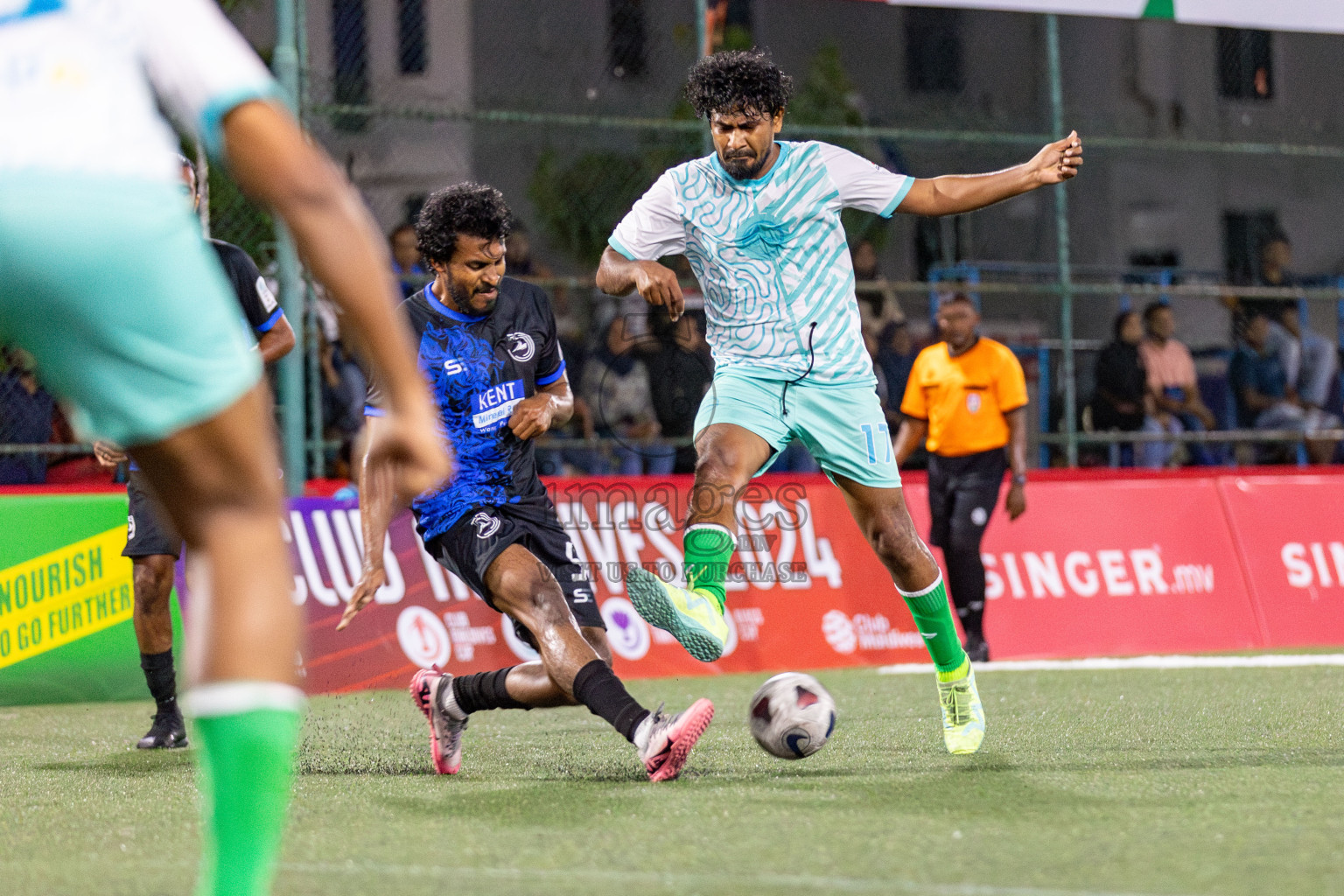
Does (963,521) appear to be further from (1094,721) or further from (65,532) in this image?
(65,532)

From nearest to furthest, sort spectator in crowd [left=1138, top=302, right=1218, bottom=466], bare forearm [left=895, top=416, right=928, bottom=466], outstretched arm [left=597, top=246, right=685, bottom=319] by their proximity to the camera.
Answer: outstretched arm [left=597, top=246, right=685, bottom=319] < bare forearm [left=895, top=416, right=928, bottom=466] < spectator in crowd [left=1138, top=302, right=1218, bottom=466]

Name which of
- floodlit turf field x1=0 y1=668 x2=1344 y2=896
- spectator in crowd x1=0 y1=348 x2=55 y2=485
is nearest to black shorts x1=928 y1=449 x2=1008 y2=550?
floodlit turf field x1=0 y1=668 x2=1344 y2=896

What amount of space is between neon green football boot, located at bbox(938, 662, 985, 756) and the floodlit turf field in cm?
8

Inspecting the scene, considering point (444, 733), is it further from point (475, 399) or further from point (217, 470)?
point (217, 470)

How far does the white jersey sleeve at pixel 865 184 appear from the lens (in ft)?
17.9

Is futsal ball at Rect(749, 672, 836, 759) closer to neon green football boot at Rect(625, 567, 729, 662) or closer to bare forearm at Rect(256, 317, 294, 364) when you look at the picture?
neon green football boot at Rect(625, 567, 729, 662)

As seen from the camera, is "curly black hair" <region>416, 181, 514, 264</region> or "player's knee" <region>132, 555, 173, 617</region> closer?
"curly black hair" <region>416, 181, 514, 264</region>

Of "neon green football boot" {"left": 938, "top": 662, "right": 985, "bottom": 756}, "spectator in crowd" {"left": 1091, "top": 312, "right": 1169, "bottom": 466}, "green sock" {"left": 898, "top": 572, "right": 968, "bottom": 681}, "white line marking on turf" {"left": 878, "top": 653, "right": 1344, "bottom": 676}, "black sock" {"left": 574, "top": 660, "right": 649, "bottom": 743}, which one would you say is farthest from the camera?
"spectator in crowd" {"left": 1091, "top": 312, "right": 1169, "bottom": 466}

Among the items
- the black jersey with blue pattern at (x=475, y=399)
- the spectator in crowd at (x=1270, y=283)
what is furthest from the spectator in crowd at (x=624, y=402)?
the black jersey with blue pattern at (x=475, y=399)

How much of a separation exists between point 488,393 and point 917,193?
157cm

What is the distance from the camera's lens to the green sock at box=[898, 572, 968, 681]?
5.55m

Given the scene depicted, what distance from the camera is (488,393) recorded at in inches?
208

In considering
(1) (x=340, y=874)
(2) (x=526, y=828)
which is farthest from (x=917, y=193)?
(1) (x=340, y=874)

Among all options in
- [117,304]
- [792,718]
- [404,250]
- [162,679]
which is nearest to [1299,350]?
[404,250]
